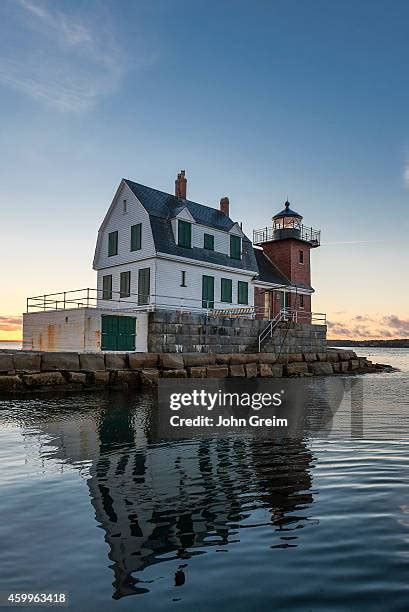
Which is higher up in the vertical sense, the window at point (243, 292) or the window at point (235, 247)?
the window at point (235, 247)

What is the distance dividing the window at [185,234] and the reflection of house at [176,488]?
765 inches

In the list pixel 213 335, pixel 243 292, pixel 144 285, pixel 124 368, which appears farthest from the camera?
pixel 243 292

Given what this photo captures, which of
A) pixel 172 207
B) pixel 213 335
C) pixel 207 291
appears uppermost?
pixel 172 207

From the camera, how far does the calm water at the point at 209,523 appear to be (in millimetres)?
4133

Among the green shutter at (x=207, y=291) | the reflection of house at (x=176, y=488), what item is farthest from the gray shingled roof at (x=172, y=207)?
the reflection of house at (x=176, y=488)

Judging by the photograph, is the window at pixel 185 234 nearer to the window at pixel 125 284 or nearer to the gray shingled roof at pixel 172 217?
the gray shingled roof at pixel 172 217

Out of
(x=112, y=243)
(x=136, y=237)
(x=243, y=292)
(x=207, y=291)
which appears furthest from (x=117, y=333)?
(x=243, y=292)

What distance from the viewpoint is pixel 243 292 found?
34.0 metres

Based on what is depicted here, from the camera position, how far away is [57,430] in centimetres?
1220

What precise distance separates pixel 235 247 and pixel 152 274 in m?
8.21

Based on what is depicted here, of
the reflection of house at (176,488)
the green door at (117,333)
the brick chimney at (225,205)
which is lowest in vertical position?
the reflection of house at (176,488)

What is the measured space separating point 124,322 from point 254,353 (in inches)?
342

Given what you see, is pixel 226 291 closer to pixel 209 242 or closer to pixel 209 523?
pixel 209 242

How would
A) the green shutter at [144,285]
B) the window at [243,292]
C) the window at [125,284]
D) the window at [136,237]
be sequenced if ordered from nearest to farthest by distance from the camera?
the green shutter at [144,285] < the window at [136,237] < the window at [125,284] < the window at [243,292]
